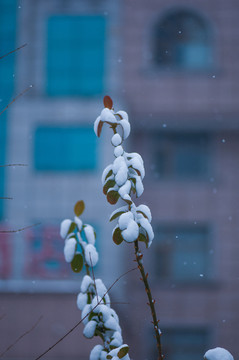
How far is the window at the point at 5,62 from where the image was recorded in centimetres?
737

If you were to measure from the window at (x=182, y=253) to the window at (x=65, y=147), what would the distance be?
1772mm

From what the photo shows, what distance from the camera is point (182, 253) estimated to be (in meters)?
7.75

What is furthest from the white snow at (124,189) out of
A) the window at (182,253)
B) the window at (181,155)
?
the window at (181,155)

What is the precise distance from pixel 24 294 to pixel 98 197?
192 cm

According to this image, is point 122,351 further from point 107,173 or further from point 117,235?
point 107,173

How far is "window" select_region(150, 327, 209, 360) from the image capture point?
7555 millimetres

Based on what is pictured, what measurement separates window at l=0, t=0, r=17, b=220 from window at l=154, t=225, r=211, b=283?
2.75 metres

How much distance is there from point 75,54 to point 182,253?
12.8 feet

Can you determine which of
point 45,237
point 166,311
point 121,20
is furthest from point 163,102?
point 166,311

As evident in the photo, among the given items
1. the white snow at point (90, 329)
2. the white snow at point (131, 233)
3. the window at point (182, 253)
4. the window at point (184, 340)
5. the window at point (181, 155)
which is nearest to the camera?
the white snow at point (131, 233)

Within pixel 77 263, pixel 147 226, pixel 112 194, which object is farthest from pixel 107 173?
pixel 77 263

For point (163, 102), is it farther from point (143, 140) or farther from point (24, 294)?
point (24, 294)

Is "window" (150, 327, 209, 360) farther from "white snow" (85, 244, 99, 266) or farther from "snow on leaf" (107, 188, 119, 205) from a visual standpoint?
"snow on leaf" (107, 188, 119, 205)

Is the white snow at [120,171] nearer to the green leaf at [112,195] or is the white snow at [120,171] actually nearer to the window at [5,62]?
the green leaf at [112,195]
